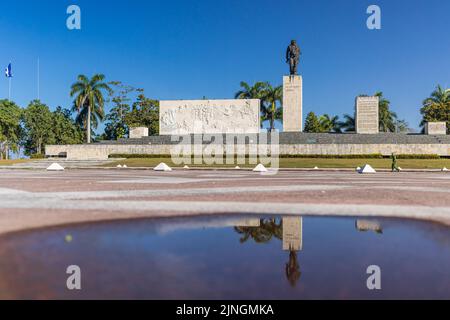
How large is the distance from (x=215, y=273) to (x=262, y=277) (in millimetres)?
436

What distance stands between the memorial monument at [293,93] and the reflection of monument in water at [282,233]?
120 ft

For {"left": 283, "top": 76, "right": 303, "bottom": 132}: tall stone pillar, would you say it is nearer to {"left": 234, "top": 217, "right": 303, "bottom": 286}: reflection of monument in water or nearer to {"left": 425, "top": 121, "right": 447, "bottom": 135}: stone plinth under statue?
{"left": 425, "top": 121, "right": 447, "bottom": 135}: stone plinth under statue

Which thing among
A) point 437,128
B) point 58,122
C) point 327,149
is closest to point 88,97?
point 58,122

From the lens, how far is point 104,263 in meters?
3.66

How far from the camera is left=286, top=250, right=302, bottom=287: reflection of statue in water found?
127 inches

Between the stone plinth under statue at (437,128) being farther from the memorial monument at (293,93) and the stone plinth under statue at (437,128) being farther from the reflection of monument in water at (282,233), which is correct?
the reflection of monument in water at (282,233)

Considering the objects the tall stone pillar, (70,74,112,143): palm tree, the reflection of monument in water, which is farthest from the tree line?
the reflection of monument in water

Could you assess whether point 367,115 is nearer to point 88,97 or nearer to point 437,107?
point 437,107

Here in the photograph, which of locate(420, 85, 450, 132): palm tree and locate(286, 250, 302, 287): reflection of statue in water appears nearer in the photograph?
locate(286, 250, 302, 287): reflection of statue in water

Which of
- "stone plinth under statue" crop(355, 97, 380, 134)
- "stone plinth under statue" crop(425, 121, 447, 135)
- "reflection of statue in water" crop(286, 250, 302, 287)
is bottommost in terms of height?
"reflection of statue in water" crop(286, 250, 302, 287)

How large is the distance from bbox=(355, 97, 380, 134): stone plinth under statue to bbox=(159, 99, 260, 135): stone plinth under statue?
11762mm

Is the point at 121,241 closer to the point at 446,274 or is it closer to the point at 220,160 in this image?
the point at 446,274

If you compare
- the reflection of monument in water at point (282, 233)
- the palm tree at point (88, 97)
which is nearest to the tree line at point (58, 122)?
the palm tree at point (88, 97)

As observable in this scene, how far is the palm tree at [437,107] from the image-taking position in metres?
50.5
